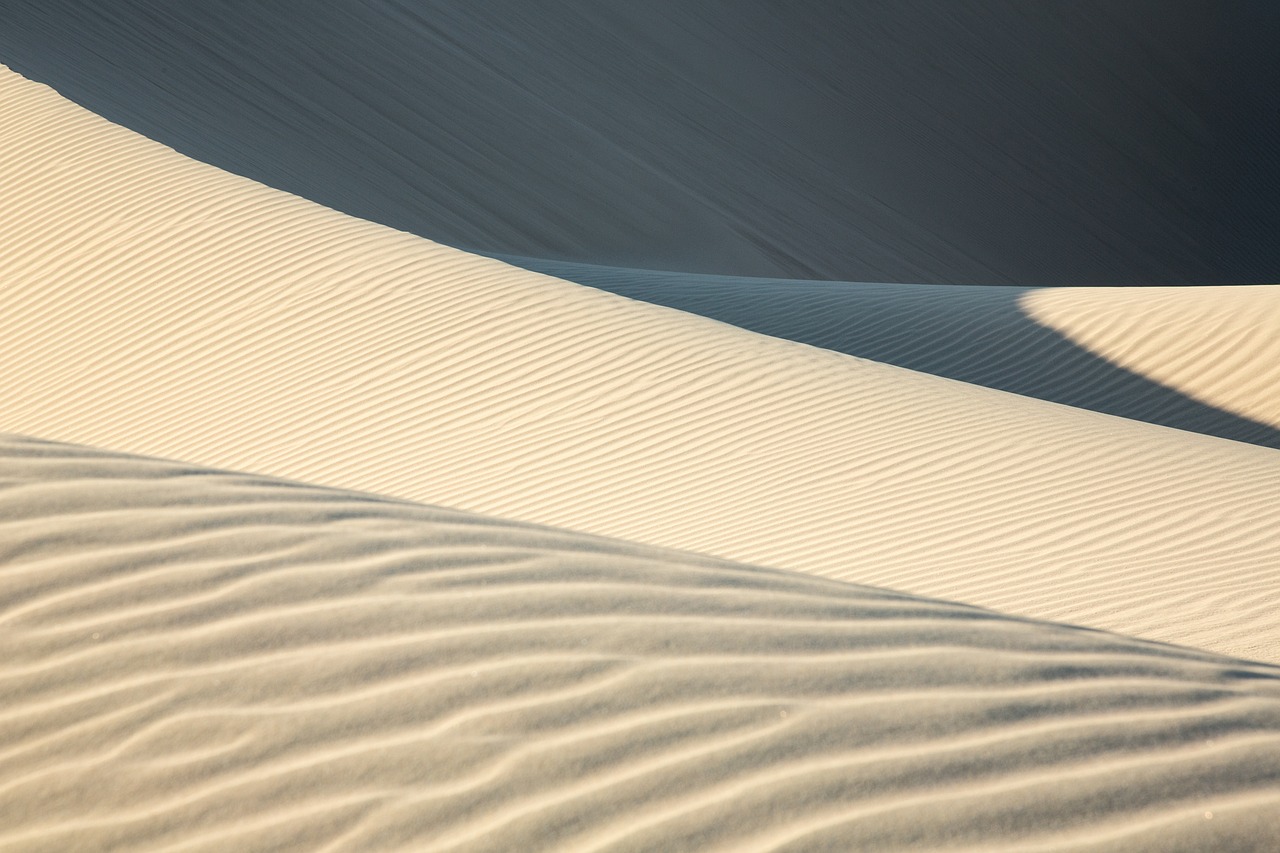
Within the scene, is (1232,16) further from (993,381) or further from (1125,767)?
(1125,767)

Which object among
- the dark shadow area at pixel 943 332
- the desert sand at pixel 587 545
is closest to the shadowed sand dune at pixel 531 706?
the desert sand at pixel 587 545

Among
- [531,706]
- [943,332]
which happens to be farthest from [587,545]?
[943,332]

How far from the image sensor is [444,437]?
6.70m

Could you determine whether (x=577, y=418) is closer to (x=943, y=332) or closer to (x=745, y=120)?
(x=943, y=332)

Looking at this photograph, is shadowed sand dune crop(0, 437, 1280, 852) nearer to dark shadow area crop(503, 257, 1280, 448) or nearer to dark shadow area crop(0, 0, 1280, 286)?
dark shadow area crop(503, 257, 1280, 448)

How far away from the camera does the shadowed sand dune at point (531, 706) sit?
76.6 inches

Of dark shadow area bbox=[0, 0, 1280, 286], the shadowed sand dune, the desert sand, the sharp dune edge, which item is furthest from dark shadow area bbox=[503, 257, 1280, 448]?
the shadowed sand dune

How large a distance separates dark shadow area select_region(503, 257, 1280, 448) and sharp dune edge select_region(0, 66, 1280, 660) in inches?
72.4

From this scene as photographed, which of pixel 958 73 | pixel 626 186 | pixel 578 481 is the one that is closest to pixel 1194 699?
pixel 578 481

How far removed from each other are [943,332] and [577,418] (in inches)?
186

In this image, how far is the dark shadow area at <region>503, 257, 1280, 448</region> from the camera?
928cm

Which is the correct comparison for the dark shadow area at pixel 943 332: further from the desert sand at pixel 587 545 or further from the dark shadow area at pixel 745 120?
the dark shadow area at pixel 745 120

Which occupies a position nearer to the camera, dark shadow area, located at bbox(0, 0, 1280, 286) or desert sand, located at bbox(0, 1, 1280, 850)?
desert sand, located at bbox(0, 1, 1280, 850)

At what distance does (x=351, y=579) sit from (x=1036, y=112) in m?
28.4
